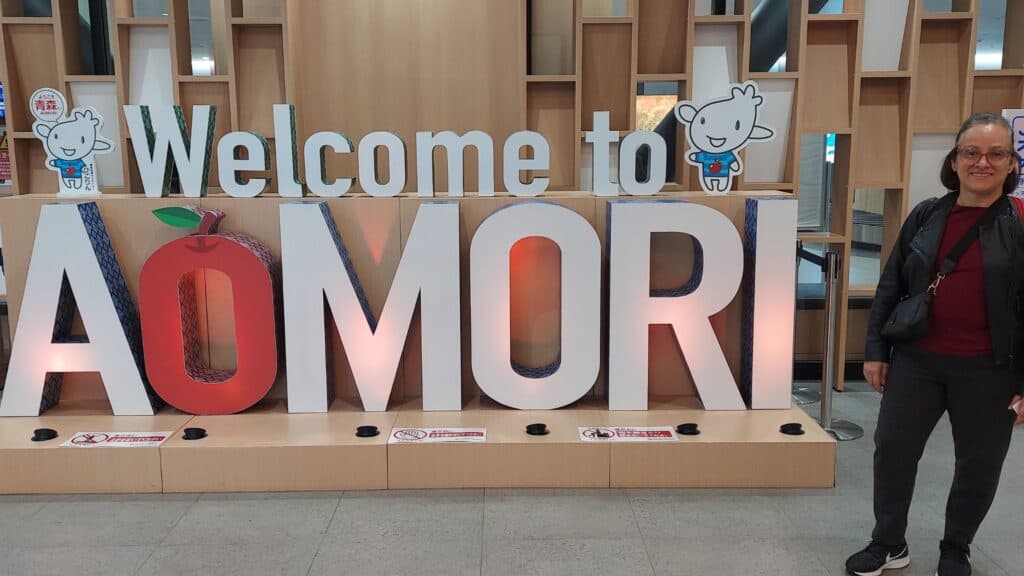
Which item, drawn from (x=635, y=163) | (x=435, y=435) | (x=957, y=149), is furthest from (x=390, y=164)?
(x=957, y=149)

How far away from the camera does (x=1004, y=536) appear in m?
2.81

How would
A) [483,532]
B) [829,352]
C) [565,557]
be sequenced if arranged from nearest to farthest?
[565,557]
[483,532]
[829,352]

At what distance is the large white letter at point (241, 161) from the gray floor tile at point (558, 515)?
66.7 inches

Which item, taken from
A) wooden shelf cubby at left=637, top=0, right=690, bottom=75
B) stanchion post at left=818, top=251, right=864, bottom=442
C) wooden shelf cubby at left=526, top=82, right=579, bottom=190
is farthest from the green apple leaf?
stanchion post at left=818, top=251, right=864, bottom=442

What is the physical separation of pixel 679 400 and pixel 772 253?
796 mm

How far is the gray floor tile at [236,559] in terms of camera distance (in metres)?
2.58

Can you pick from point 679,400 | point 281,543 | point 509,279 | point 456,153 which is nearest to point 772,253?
point 679,400

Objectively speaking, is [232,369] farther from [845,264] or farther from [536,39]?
[845,264]

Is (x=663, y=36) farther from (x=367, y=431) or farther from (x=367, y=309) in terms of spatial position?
(x=367, y=431)

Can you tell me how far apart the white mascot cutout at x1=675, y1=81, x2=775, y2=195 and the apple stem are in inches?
81.2

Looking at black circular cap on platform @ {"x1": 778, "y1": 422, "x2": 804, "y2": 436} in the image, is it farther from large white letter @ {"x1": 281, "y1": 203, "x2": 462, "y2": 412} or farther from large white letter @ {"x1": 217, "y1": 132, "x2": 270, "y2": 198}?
large white letter @ {"x1": 217, "y1": 132, "x2": 270, "y2": 198}

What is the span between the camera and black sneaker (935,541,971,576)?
247 centimetres

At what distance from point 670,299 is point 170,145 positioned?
89.7 inches

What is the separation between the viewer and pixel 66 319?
355 centimetres
